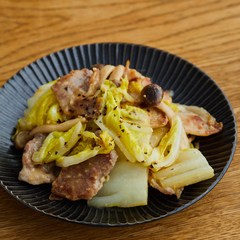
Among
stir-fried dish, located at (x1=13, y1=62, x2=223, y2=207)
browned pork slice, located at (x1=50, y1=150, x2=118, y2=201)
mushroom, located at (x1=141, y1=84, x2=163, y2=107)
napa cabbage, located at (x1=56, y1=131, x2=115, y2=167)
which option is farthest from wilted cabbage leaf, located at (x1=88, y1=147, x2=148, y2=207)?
mushroom, located at (x1=141, y1=84, x2=163, y2=107)

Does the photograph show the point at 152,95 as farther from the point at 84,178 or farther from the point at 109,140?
A: the point at 84,178

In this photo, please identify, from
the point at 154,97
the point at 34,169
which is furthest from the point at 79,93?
the point at 34,169

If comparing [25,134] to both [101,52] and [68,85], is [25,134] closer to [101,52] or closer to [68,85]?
[68,85]

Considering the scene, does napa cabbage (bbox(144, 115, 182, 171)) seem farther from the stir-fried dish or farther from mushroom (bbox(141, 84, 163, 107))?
mushroom (bbox(141, 84, 163, 107))

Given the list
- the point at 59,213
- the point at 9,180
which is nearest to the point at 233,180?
the point at 59,213

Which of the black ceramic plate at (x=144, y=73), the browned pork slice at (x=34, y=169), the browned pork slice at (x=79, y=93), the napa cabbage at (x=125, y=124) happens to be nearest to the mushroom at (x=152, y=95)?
the napa cabbage at (x=125, y=124)

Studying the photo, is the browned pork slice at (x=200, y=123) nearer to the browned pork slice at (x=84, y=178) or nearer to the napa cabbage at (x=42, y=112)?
the browned pork slice at (x=84, y=178)
